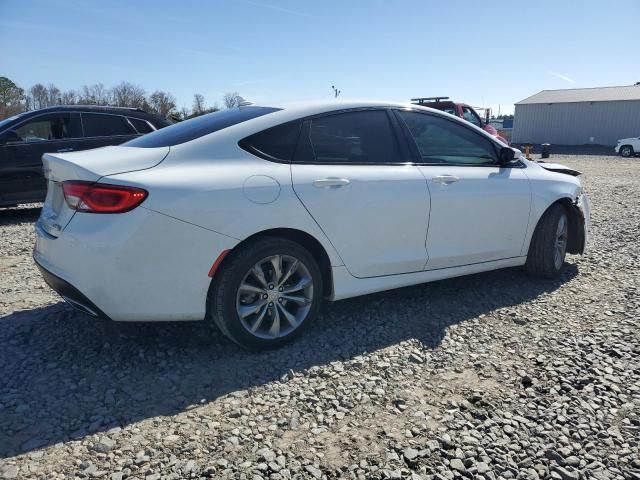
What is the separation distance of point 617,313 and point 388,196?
2.16 metres

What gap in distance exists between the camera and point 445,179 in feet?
12.8

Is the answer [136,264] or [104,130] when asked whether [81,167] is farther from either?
[104,130]

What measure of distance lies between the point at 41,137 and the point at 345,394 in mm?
7357

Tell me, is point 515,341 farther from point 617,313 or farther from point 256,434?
point 256,434

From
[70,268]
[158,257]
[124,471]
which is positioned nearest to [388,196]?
[158,257]

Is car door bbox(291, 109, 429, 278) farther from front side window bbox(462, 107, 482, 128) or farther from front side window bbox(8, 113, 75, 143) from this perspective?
front side window bbox(462, 107, 482, 128)

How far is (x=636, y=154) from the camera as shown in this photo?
29719 mm

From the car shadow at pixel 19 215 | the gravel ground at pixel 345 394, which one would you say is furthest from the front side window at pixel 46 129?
the gravel ground at pixel 345 394

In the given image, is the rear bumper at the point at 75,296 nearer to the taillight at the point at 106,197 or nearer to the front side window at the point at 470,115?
the taillight at the point at 106,197

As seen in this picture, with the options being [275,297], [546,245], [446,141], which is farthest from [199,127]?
[546,245]

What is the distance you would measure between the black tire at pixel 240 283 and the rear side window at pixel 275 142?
56cm

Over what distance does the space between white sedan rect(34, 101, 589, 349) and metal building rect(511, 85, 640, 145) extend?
134 ft

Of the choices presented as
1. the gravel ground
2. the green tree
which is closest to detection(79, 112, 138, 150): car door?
the gravel ground

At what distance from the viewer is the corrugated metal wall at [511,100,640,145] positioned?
125ft
